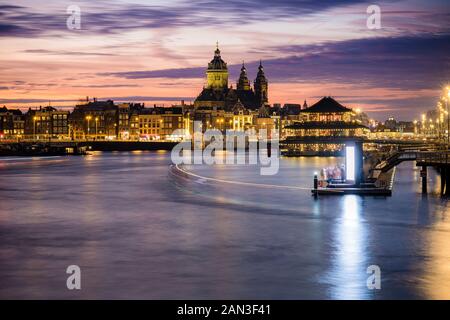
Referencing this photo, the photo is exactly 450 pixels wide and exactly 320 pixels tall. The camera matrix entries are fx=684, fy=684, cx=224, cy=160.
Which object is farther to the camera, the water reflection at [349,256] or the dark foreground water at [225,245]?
the dark foreground water at [225,245]

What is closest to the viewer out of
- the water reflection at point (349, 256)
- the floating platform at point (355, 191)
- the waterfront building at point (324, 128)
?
the water reflection at point (349, 256)

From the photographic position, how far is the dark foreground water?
1980cm

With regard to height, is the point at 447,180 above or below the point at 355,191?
above

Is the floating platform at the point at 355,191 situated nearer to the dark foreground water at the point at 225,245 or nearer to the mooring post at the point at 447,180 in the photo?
the dark foreground water at the point at 225,245

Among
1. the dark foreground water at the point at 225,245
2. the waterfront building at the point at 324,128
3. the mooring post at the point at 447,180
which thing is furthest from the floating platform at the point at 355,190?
the waterfront building at the point at 324,128

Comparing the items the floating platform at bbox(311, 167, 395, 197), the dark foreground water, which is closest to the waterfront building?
the floating platform at bbox(311, 167, 395, 197)

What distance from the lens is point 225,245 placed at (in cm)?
2705

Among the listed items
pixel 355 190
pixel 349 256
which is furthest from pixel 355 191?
pixel 349 256

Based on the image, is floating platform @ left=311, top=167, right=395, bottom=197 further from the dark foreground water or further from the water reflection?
the water reflection

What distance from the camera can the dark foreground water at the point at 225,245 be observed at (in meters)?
19.8

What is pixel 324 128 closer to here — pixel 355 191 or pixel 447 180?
pixel 447 180

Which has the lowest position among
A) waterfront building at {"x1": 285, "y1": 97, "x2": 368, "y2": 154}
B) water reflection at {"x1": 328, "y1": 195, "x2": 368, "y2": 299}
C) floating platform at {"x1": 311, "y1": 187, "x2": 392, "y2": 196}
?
water reflection at {"x1": 328, "y1": 195, "x2": 368, "y2": 299}
